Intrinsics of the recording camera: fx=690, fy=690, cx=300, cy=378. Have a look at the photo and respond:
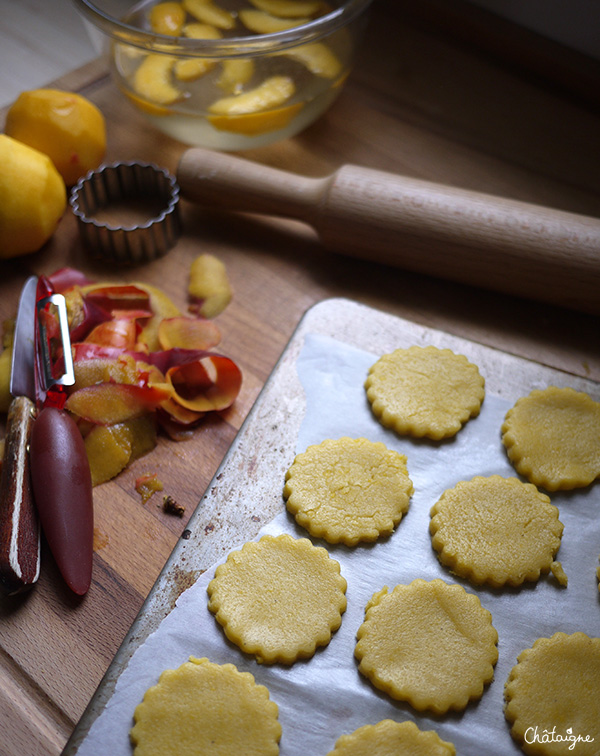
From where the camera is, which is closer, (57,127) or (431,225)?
(431,225)

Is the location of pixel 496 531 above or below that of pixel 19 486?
below

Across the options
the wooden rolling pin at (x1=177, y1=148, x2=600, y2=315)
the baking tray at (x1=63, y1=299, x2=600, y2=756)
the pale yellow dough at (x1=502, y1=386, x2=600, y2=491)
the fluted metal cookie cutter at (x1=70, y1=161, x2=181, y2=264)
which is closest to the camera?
the baking tray at (x1=63, y1=299, x2=600, y2=756)

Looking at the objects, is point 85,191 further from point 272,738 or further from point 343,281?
point 272,738

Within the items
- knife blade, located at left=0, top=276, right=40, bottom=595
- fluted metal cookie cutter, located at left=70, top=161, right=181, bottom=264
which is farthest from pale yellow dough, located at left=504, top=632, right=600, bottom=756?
fluted metal cookie cutter, located at left=70, top=161, right=181, bottom=264

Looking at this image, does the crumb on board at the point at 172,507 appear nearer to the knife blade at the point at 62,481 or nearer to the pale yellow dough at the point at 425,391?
the knife blade at the point at 62,481

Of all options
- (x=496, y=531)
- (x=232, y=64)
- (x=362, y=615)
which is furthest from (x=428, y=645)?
(x=232, y=64)

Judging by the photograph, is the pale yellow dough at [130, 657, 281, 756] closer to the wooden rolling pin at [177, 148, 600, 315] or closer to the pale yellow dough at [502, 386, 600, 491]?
the pale yellow dough at [502, 386, 600, 491]

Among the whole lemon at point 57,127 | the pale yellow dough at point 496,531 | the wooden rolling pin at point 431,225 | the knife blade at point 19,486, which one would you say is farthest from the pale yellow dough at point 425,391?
the whole lemon at point 57,127

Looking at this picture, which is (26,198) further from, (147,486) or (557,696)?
(557,696)

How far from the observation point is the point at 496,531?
1188mm

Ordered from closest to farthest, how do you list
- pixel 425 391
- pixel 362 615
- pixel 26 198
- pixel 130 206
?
pixel 362 615, pixel 425 391, pixel 26 198, pixel 130 206

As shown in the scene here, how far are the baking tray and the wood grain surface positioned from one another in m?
0.09

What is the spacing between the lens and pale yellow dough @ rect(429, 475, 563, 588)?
3.72 ft

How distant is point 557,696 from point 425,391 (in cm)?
58
